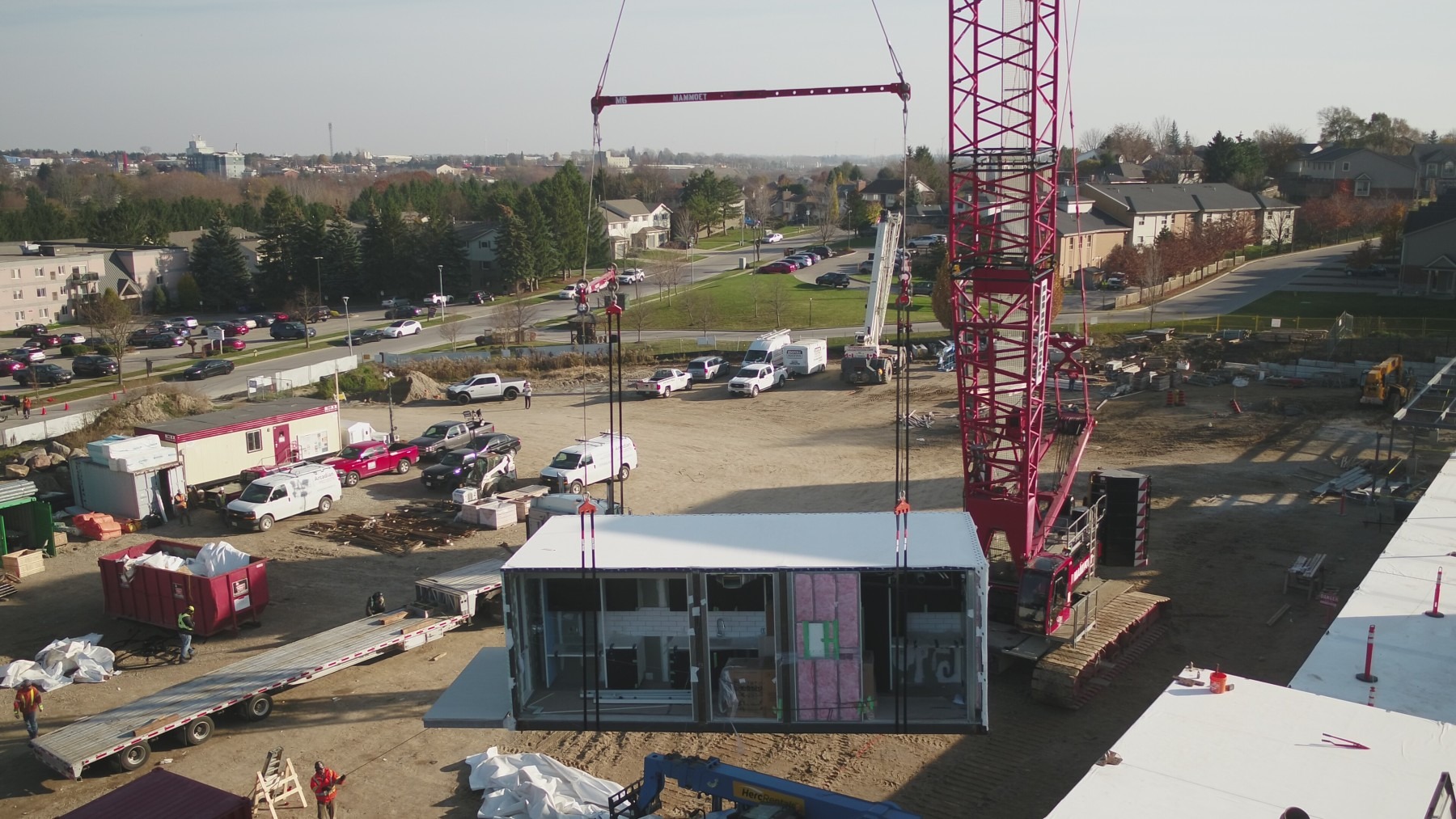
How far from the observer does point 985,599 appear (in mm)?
Answer: 10445

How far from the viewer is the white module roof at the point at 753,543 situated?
34.9ft

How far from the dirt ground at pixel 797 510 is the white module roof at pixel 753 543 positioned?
13.4 ft

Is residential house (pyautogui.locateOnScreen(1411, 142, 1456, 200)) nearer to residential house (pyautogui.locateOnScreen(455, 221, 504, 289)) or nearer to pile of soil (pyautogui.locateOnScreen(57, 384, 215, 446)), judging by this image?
residential house (pyautogui.locateOnScreen(455, 221, 504, 289))

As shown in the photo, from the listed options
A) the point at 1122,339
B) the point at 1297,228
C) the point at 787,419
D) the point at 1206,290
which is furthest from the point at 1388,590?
the point at 1297,228

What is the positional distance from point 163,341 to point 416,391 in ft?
78.7

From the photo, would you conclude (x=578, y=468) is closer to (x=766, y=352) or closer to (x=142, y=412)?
(x=766, y=352)

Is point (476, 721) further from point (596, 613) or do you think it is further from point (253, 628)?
point (253, 628)

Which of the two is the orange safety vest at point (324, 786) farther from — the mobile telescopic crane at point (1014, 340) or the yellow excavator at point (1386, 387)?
the yellow excavator at point (1386, 387)

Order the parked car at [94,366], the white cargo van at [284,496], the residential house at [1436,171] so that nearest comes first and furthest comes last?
1. the white cargo van at [284,496]
2. the parked car at [94,366]
3. the residential house at [1436,171]

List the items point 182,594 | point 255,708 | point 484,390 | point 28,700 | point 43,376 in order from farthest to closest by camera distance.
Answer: point 43,376, point 484,390, point 182,594, point 255,708, point 28,700

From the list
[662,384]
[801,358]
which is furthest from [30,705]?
[801,358]

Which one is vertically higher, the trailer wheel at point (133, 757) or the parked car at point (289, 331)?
the parked car at point (289, 331)

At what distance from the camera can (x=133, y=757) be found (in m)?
14.9

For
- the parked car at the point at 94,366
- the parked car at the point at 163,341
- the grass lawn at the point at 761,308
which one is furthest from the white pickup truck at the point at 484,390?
the parked car at the point at 163,341
